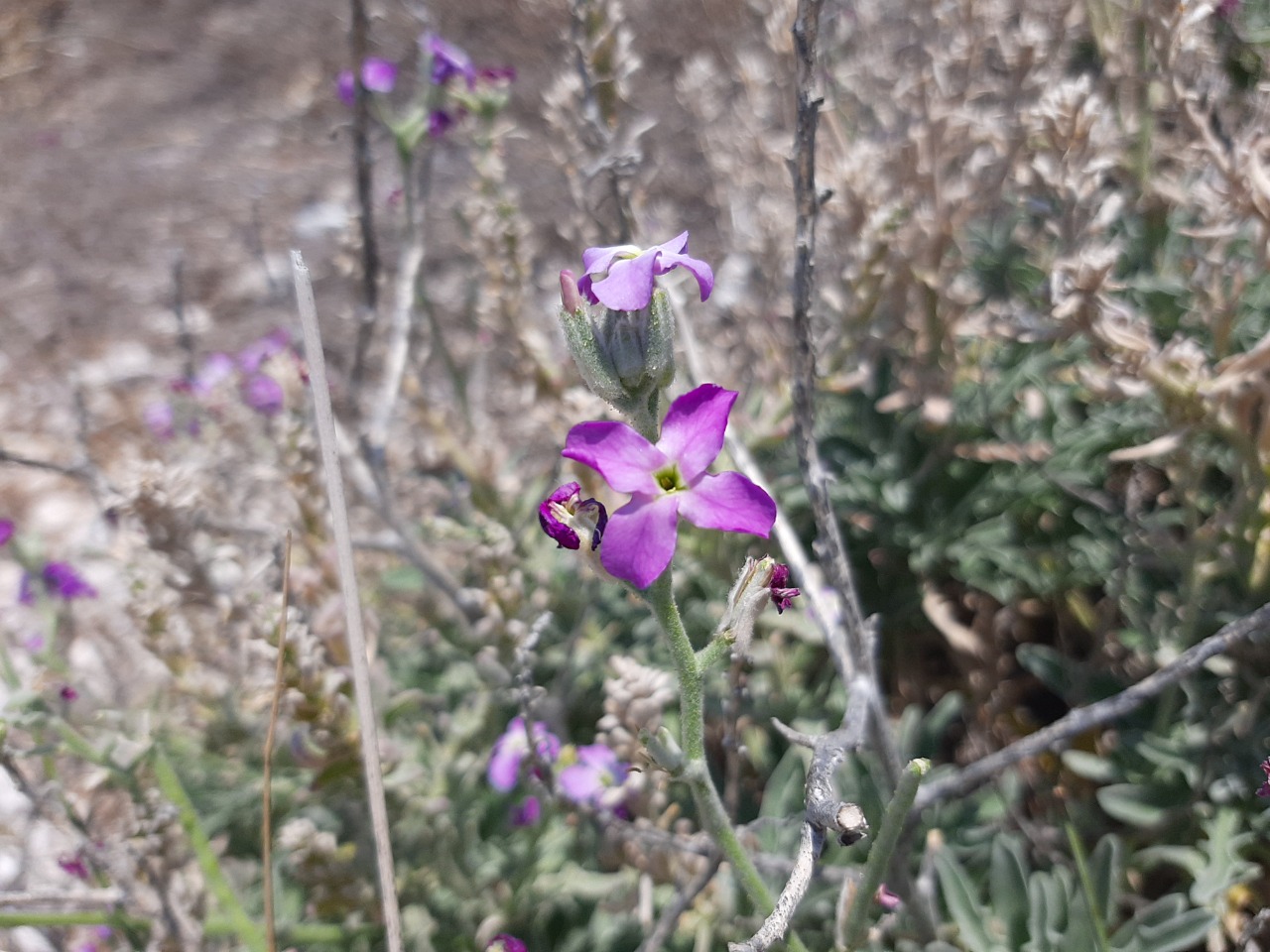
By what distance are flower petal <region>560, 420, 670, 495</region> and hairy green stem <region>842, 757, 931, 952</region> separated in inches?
12.7

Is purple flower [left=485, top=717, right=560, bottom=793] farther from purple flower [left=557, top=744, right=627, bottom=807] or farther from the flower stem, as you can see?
the flower stem

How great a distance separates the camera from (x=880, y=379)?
2.27m

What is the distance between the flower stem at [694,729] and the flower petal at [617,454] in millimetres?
86

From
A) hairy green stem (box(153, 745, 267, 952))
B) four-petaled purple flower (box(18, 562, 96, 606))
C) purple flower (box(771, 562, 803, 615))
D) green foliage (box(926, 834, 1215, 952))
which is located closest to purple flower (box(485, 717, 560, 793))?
hairy green stem (box(153, 745, 267, 952))

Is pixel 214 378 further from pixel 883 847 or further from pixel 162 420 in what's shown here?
pixel 883 847

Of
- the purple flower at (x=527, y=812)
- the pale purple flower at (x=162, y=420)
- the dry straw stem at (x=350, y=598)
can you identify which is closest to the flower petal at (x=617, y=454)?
the dry straw stem at (x=350, y=598)

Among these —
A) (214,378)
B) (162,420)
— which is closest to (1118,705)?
(214,378)

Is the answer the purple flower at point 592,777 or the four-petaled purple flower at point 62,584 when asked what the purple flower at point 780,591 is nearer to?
the purple flower at point 592,777

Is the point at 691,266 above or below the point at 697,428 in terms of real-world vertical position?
above

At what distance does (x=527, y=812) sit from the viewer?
1.81 metres

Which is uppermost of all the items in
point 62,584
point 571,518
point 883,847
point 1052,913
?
point 571,518

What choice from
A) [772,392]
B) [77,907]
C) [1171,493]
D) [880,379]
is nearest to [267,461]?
[77,907]

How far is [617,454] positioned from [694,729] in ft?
0.89

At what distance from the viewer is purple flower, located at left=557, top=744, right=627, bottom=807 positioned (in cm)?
154
